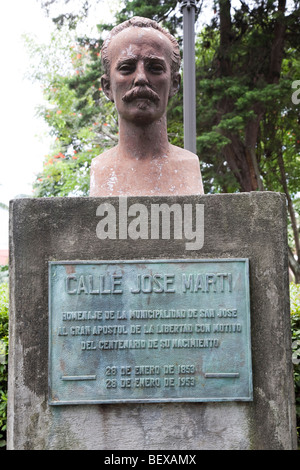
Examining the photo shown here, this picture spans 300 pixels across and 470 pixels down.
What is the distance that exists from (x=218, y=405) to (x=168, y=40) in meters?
2.70

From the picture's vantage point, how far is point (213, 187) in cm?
1102

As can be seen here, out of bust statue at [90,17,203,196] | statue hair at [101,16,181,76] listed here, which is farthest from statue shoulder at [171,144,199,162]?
statue hair at [101,16,181,76]

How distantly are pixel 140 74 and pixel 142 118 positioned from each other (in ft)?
1.02

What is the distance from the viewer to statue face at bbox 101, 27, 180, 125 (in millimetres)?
3723

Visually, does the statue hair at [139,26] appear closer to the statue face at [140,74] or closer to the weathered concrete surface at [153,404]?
the statue face at [140,74]

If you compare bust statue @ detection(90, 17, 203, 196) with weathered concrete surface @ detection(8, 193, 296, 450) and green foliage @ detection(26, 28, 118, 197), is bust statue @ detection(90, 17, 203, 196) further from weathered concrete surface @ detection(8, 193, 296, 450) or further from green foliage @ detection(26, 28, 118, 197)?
green foliage @ detection(26, 28, 118, 197)

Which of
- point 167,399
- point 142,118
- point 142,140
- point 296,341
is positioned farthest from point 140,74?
point 296,341

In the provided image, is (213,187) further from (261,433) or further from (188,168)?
(261,433)

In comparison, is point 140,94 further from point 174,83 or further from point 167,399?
point 167,399

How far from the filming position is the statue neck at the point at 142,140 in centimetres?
396

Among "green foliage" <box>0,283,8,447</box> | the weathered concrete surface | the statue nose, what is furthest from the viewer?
"green foliage" <box>0,283,8,447</box>

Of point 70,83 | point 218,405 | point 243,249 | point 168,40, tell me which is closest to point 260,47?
point 70,83

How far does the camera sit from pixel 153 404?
10.2ft

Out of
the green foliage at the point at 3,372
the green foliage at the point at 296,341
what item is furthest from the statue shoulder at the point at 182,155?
the green foliage at the point at 3,372
